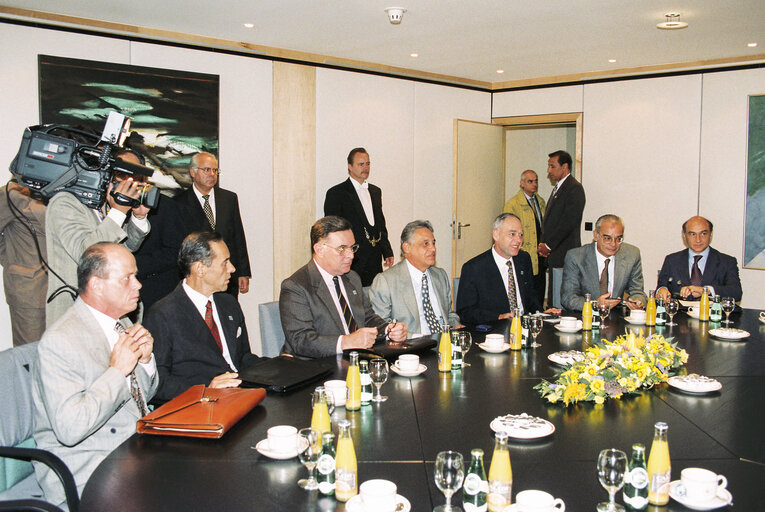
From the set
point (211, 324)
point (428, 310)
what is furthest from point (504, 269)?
point (211, 324)

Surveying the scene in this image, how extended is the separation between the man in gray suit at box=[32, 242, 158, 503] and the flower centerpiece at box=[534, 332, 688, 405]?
1.47 metres

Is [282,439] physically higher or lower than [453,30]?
lower

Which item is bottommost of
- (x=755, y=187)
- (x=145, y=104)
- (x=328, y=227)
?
(x=328, y=227)

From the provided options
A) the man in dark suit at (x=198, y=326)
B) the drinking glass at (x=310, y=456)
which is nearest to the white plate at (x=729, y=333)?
the man in dark suit at (x=198, y=326)

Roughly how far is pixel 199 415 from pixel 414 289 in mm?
2234

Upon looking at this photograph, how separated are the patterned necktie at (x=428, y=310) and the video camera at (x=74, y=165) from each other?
1.69 meters

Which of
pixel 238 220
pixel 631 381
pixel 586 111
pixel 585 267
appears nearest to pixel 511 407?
pixel 631 381

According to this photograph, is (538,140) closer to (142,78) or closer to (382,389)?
(142,78)

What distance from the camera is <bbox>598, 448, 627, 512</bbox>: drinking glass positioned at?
5.27ft

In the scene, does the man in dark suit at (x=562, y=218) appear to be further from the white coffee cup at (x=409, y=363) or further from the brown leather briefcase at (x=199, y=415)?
the brown leather briefcase at (x=199, y=415)

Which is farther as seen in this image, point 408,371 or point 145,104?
point 145,104

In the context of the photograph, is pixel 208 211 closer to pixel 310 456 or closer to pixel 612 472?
pixel 310 456

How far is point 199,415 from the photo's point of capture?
6.89ft

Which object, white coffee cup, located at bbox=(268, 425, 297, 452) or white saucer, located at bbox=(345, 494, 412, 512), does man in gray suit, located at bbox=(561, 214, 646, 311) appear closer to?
white coffee cup, located at bbox=(268, 425, 297, 452)
